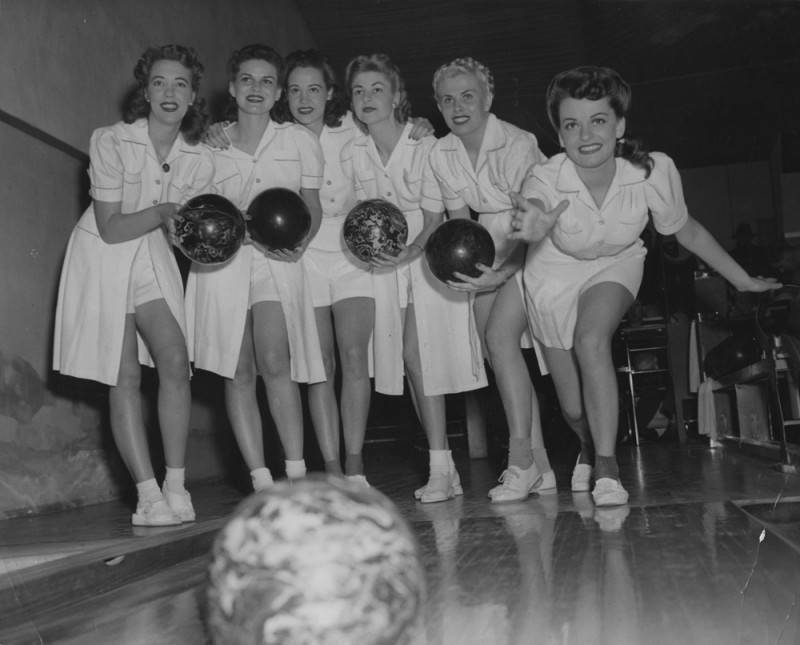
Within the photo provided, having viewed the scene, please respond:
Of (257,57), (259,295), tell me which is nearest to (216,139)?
(257,57)

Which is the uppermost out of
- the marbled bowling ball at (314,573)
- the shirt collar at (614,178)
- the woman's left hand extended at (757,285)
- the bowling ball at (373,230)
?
the shirt collar at (614,178)

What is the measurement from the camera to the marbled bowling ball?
0.95 metres

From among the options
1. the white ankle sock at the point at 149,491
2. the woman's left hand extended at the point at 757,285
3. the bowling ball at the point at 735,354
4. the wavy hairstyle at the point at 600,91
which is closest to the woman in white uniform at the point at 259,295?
the white ankle sock at the point at 149,491

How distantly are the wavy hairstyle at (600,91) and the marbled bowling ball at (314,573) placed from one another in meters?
2.14

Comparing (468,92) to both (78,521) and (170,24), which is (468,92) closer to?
(78,521)

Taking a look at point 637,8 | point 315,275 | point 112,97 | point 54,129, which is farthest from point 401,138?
point 637,8

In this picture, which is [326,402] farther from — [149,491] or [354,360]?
[149,491]

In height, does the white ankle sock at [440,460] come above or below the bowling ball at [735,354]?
below

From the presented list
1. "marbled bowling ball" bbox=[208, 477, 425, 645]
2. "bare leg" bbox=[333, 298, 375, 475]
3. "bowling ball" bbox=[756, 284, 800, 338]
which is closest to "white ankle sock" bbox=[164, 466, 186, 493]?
"bare leg" bbox=[333, 298, 375, 475]

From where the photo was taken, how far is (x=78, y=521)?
3.32 m

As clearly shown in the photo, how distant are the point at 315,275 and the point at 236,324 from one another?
36 centimetres

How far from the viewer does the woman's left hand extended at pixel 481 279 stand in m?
3.00

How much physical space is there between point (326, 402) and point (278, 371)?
0.84 ft

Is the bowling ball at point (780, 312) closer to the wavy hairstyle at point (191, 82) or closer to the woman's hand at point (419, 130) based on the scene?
the woman's hand at point (419, 130)
